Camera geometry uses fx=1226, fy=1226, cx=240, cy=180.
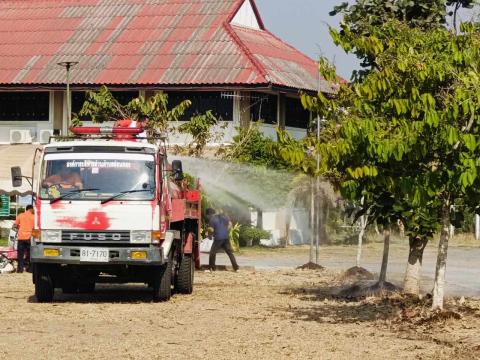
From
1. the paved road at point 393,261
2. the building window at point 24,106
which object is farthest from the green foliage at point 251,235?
the building window at point 24,106

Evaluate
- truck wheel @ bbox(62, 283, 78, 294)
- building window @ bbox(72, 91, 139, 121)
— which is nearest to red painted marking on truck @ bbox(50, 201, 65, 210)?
truck wheel @ bbox(62, 283, 78, 294)

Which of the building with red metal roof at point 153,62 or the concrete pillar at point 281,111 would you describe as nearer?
the building with red metal roof at point 153,62

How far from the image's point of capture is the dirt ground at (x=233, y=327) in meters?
13.7

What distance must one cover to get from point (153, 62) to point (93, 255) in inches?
1064

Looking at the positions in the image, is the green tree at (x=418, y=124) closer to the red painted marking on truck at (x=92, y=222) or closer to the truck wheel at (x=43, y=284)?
the red painted marking on truck at (x=92, y=222)

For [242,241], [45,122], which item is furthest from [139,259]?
[45,122]

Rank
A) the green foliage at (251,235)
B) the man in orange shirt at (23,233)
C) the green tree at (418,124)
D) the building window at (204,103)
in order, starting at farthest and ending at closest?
the building window at (204,103), the green foliage at (251,235), the man in orange shirt at (23,233), the green tree at (418,124)

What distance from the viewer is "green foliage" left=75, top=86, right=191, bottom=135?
40.9m

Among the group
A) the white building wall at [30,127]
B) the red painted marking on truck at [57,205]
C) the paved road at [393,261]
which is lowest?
the paved road at [393,261]

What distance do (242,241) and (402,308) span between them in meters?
26.3

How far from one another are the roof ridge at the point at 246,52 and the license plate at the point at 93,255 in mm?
24190

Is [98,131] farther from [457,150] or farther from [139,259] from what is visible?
[457,150]

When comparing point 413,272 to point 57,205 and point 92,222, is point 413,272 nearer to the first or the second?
point 92,222

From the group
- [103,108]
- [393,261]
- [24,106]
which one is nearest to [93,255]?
[393,261]
